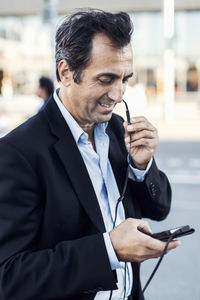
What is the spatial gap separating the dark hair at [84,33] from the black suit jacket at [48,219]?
17 centimetres

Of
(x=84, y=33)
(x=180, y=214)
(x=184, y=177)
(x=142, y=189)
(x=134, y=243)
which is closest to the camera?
(x=134, y=243)

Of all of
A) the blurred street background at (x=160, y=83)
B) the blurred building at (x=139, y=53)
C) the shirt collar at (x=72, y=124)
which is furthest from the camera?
the blurred building at (x=139, y=53)

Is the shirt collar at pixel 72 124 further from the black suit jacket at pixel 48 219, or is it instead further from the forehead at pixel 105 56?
the forehead at pixel 105 56

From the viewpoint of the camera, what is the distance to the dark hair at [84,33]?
48.5 inches

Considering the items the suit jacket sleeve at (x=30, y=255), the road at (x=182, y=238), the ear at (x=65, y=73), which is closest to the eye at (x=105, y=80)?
the ear at (x=65, y=73)

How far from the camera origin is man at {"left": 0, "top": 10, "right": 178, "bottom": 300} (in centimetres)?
111

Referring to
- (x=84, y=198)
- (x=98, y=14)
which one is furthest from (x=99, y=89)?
(x=84, y=198)

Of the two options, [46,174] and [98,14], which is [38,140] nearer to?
[46,174]

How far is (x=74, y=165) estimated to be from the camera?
4.12ft

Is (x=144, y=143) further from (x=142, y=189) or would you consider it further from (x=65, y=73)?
(x=65, y=73)

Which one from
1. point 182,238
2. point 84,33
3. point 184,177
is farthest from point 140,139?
point 184,177

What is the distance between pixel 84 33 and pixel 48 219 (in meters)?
0.54

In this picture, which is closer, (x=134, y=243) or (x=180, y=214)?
(x=134, y=243)

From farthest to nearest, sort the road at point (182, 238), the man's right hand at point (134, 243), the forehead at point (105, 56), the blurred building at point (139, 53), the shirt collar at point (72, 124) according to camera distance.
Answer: the blurred building at point (139, 53) → the road at point (182, 238) → the shirt collar at point (72, 124) → the forehead at point (105, 56) → the man's right hand at point (134, 243)
